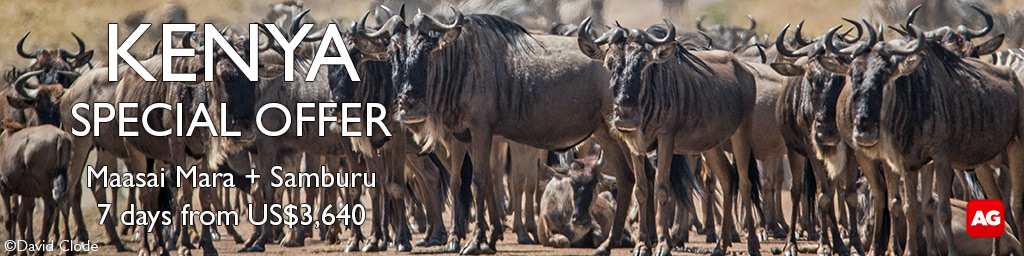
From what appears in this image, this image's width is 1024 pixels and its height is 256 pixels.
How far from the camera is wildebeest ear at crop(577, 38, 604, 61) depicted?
33.0 ft

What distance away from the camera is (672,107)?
33.2 feet

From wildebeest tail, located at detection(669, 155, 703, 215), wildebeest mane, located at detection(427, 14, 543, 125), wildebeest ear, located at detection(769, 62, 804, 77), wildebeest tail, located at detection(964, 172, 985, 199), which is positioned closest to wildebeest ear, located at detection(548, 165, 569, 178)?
wildebeest tail, located at detection(669, 155, 703, 215)

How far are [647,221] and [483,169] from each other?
4.60ft

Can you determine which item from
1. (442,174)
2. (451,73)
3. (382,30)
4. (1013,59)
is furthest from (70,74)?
(1013,59)

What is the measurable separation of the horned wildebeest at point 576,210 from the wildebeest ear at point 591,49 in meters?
1.85

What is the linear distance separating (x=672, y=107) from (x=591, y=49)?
0.77m

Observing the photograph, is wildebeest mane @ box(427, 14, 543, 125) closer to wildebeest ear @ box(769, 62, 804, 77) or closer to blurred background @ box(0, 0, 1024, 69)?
wildebeest ear @ box(769, 62, 804, 77)

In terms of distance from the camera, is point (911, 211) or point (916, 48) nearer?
point (916, 48)

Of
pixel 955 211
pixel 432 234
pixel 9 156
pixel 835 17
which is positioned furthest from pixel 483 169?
pixel 835 17

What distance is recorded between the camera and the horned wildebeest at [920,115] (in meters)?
8.24

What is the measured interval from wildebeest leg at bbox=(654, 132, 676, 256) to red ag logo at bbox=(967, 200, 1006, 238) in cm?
216

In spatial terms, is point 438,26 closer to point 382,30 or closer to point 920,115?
point 382,30

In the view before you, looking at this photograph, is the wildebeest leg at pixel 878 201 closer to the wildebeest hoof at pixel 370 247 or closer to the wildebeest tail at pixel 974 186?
the wildebeest tail at pixel 974 186

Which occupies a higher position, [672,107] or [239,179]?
[672,107]
